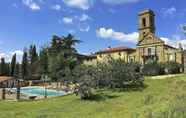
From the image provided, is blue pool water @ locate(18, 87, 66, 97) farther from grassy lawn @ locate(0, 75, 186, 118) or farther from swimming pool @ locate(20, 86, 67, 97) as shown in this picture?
grassy lawn @ locate(0, 75, 186, 118)

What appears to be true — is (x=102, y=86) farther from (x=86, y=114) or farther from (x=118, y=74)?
(x=86, y=114)

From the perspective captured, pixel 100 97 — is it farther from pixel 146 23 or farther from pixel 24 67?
pixel 24 67

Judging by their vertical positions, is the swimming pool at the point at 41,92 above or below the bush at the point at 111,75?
below

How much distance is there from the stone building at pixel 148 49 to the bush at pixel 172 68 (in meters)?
2.78

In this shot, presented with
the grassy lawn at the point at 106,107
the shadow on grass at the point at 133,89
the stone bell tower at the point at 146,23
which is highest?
the stone bell tower at the point at 146,23

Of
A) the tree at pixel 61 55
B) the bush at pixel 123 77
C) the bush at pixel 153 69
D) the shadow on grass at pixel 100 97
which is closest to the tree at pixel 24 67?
the tree at pixel 61 55

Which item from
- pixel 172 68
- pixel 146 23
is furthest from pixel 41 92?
pixel 146 23

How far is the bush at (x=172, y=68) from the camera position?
4641 centimetres

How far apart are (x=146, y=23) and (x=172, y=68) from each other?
1571cm

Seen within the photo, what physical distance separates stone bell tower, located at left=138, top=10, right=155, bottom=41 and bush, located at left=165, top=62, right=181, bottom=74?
12.9m

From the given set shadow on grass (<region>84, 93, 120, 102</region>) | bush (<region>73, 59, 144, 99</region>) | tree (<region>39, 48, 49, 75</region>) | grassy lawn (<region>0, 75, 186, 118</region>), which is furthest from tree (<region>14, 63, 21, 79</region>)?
grassy lawn (<region>0, 75, 186, 118</region>)

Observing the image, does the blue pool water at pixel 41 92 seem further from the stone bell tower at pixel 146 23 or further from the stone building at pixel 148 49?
the stone bell tower at pixel 146 23

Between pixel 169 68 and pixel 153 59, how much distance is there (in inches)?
344

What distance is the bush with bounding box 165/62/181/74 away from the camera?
46.4 metres
